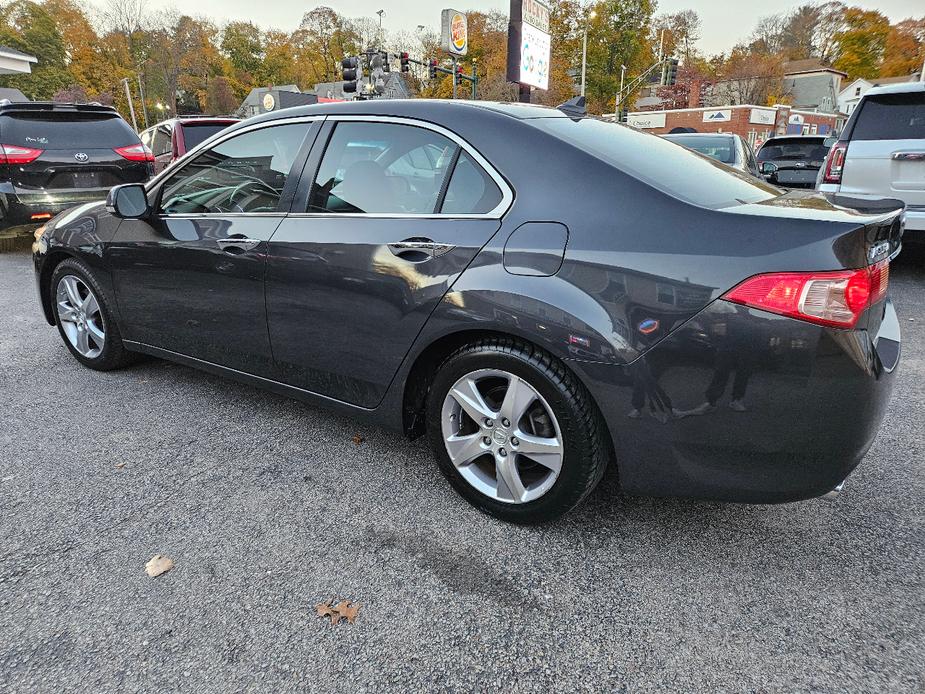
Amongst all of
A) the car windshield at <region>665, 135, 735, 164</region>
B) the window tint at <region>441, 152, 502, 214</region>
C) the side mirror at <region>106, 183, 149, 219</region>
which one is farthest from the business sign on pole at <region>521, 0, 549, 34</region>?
the window tint at <region>441, 152, 502, 214</region>

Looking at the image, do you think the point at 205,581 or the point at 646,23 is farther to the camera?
the point at 646,23

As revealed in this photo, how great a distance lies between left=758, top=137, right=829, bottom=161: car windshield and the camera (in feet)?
41.9

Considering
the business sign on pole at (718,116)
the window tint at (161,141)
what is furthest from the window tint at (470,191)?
the business sign on pole at (718,116)

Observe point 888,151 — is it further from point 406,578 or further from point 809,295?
point 406,578

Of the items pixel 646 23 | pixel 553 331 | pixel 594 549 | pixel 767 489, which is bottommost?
pixel 594 549

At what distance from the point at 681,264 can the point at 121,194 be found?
9.90 ft

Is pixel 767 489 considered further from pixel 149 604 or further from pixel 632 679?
pixel 149 604

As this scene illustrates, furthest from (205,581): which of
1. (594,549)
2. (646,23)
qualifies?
(646,23)

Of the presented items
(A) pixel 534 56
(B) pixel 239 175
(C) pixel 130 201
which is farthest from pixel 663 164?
(A) pixel 534 56

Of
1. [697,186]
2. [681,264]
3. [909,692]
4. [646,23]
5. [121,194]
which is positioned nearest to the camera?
[909,692]

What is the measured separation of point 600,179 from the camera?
7.18 feet

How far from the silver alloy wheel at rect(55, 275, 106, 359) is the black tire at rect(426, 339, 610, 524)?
2804 mm

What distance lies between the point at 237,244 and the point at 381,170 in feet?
2.80

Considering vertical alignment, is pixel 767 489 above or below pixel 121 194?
below
